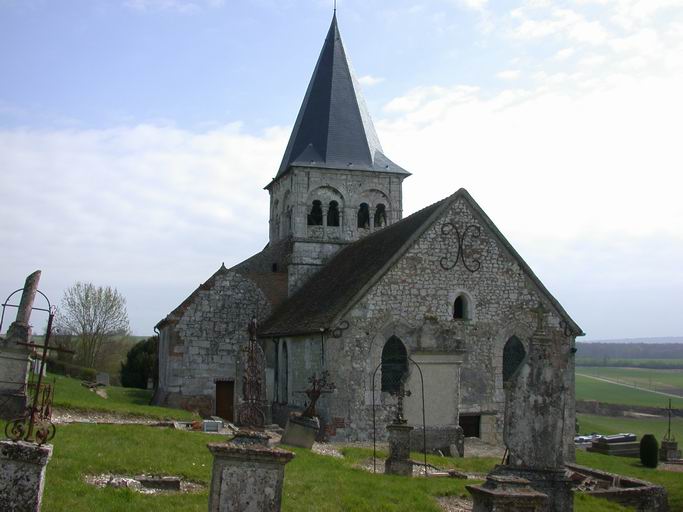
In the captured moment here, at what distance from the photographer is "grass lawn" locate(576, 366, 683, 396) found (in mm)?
93975

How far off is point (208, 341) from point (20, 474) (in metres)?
19.8

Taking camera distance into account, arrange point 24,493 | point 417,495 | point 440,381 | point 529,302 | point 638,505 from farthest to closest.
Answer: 1. point 529,302
2. point 440,381
3. point 638,505
4. point 417,495
5. point 24,493

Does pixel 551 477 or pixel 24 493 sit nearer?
pixel 24 493

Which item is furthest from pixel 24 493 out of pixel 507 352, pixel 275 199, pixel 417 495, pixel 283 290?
pixel 275 199

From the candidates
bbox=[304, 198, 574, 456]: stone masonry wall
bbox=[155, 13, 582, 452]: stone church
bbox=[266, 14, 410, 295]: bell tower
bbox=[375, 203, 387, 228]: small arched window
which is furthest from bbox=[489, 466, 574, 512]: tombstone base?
bbox=[375, 203, 387, 228]: small arched window

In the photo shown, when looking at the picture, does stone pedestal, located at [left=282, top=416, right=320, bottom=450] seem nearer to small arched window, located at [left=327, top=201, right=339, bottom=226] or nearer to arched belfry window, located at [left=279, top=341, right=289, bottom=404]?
arched belfry window, located at [left=279, top=341, right=289, bottom=404]

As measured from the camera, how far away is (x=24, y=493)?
748cm

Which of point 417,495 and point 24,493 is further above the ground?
point 24,493

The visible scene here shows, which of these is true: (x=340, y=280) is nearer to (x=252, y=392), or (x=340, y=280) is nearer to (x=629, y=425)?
(x=252, y=392)

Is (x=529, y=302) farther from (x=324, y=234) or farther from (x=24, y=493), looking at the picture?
(x=24, y=493)

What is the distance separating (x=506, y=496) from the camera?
29.0ft

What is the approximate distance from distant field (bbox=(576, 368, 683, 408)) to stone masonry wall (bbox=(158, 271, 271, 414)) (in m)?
45.9

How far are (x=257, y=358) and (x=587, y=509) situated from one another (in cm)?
676

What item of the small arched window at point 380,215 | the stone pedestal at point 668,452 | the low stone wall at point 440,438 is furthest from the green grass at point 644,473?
the small arched window at point 380,215
